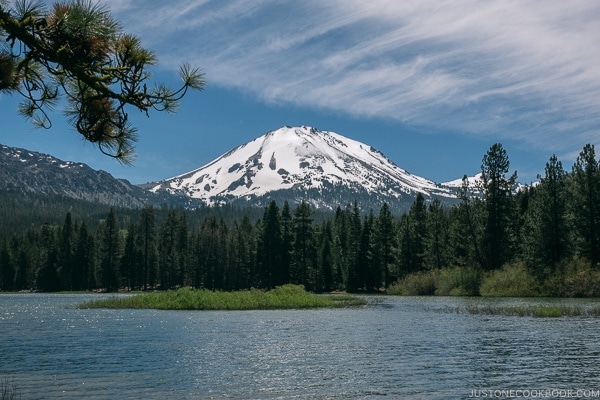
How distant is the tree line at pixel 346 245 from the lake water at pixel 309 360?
40.3 metres

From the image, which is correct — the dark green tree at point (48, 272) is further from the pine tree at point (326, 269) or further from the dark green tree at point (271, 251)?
the pine tree at point (326, 269)

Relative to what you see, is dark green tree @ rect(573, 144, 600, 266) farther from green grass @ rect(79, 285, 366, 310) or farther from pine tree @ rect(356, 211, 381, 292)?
pine tree @ rect(356, 211, 381, 292)

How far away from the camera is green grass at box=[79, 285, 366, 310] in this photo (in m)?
54.3

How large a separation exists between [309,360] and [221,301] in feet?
111

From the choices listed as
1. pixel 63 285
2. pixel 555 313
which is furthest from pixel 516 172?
pixel 63 285

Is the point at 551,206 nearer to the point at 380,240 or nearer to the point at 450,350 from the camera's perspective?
the point at 380,240

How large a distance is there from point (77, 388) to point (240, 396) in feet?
16.2

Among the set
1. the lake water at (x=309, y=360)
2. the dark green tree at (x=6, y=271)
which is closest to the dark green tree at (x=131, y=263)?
the dark green tree at (x=6, y=271)

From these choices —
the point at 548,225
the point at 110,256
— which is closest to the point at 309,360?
the point at 548,225

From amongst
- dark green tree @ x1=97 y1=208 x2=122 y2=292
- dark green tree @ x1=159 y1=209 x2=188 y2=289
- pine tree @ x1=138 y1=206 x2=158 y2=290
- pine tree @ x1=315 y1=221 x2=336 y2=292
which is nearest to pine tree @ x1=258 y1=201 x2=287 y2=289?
pine tree @ x1=315 y1=221 x2=336 y2=292

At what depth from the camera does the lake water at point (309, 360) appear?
16.6 metres

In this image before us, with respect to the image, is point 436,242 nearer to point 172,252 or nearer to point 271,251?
point 271,251

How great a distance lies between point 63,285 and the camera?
13350 centimetres

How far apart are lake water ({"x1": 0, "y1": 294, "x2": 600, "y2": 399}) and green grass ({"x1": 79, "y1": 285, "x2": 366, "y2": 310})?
1750cm
